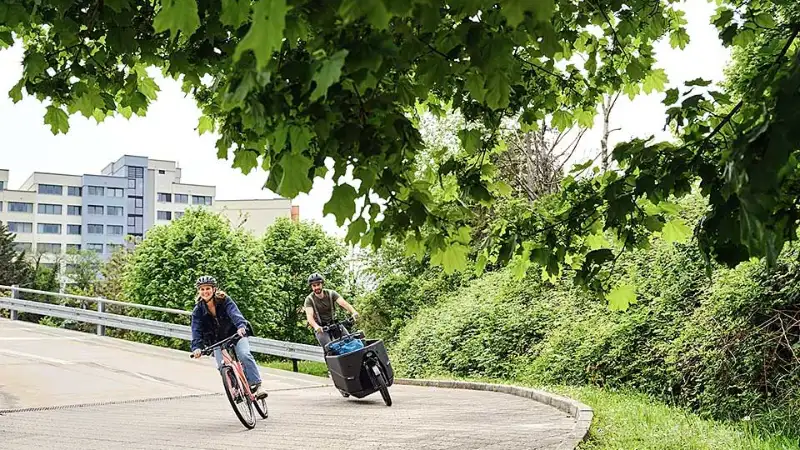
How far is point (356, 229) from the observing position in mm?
3891

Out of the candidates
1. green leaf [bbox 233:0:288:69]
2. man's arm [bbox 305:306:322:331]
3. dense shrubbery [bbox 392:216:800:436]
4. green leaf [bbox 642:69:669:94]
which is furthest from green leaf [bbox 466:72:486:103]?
man's arm [bbox 305:306:322:331]

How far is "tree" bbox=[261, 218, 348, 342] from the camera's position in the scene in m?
28.9

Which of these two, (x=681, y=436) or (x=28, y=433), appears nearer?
(x=681, y=436)

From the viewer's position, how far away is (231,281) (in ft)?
82.2

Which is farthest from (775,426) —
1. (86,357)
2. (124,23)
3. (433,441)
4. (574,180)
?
(86,357)

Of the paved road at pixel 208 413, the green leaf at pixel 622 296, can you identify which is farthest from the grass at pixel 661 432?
the green leaf at pixel 622 296

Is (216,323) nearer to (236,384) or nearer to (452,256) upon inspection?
(236,384)

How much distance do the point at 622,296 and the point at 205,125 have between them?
3.35m

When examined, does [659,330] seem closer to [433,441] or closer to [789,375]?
[789,375]

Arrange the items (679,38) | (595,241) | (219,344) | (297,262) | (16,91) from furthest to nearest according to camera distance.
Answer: (297,262) → (219,344) → (679,38) → (595,241) → (16,91)

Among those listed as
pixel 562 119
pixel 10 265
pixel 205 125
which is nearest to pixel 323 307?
pixel 205 125

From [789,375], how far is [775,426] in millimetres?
1116

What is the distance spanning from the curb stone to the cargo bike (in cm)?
232

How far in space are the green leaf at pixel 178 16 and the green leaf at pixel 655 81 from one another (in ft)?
16.8
